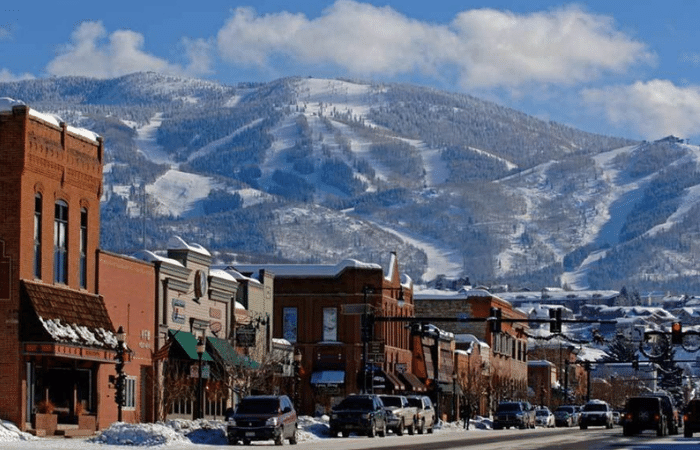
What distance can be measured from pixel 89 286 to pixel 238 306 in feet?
90.7

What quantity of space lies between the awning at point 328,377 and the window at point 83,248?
1879 inches

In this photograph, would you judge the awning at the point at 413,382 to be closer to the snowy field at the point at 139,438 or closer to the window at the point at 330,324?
the window at the point at 330,324

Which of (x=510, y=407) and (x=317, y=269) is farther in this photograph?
(x=317, y=269)

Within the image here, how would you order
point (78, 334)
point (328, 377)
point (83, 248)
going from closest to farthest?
1. point (78, 334)
2. point (83, 248)
3. point (328, 377)

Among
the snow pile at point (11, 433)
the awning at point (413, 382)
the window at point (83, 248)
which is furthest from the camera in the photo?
the awning at point (413, 382)

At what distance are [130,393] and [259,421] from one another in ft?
47.4

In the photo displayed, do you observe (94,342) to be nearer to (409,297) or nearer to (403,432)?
(403,432)

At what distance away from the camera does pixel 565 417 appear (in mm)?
135875

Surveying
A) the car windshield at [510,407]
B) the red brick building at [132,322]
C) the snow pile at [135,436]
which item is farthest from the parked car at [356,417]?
the car windshield at [510,407]

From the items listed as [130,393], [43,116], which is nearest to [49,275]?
[43,116]

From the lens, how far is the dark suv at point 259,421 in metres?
67.9

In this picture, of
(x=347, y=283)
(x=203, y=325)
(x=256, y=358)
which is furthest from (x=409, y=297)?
(x=203, y=325)

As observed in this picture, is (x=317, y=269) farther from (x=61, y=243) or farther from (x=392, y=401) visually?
(x=61, y=243)

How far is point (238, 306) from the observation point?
10075cm
